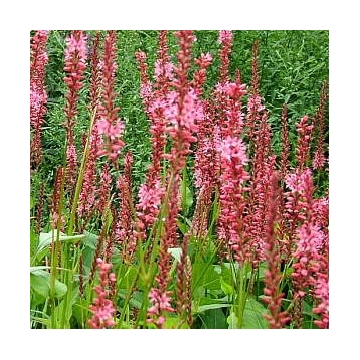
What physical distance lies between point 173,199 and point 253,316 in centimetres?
41

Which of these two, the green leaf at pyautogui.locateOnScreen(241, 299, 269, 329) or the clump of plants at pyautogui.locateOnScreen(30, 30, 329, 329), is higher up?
the clump of plants at pyautogui.locateOnScreen(30, 30, 329, 329)

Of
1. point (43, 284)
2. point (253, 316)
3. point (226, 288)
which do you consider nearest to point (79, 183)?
point (43, 284)

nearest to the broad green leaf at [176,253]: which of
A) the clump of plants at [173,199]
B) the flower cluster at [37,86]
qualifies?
the clump of plants at [173,199]

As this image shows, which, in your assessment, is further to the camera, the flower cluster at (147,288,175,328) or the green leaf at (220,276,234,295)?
the green leaf at (220,276,234,295)

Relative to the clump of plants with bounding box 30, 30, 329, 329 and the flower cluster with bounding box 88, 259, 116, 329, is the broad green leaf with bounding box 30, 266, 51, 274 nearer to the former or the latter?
the clump of plants with bounding box 30, 30, 329, 329

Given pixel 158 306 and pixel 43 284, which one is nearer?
pixel 158 306

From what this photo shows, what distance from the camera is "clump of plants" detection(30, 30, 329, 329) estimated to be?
1.93 m

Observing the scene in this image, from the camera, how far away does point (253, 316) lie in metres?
1.98

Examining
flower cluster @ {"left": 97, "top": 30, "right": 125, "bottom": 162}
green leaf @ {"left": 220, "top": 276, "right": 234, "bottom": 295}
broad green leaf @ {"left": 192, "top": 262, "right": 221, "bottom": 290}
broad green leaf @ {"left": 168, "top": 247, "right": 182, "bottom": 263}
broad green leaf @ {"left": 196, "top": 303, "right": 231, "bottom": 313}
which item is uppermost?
flower cluster @ {"left": 97, "top": 30, "right": 125, "bottom": 162}

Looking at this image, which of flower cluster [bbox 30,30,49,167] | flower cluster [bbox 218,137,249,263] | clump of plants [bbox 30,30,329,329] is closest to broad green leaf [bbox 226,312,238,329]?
clump of plants [bbox 30,30,329,329]

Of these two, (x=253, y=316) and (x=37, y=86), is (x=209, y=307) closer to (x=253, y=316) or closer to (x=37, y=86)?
(x=253, y=316)

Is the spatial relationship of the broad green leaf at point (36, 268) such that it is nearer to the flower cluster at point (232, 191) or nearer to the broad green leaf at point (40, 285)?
the broad green leaf at point (40, 285)
